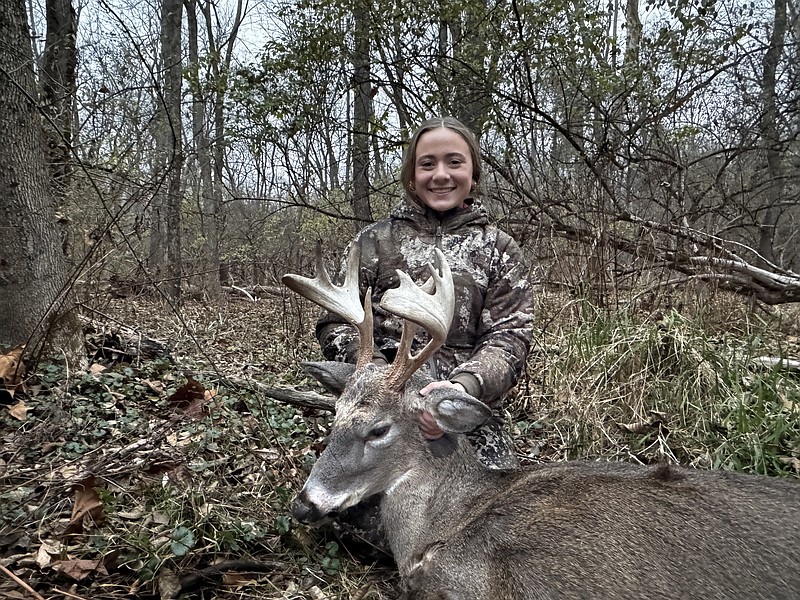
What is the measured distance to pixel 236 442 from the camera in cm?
423

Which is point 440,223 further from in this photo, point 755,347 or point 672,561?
point 755,347

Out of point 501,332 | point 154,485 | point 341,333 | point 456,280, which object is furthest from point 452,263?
point 154,485

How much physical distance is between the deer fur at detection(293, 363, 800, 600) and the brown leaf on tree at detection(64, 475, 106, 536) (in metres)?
1.17

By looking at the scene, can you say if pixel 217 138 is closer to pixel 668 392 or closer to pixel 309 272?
pixel 309 272

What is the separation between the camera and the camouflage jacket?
387cm

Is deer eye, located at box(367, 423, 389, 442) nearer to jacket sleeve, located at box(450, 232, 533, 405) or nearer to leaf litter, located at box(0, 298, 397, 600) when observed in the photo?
jacket sleeve, located at box(450, 232, 533, 405)

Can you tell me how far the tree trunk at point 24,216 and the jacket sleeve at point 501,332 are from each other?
9.55ft

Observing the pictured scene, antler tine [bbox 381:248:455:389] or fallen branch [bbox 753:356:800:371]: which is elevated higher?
antler tine [bbox 381:248:455:389]

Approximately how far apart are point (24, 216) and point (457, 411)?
142 inches

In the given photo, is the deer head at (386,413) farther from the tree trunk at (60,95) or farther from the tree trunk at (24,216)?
the tree trunk at (24,216)

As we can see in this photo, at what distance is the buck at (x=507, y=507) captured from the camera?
246 cm

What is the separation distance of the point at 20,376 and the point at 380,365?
2.70 metres

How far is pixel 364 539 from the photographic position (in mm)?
3287

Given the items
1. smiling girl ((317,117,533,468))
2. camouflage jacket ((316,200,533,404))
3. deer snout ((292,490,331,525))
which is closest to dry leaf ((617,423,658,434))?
smiling girl ((317,117,533,468))
